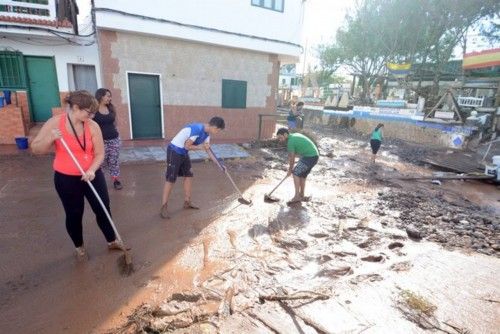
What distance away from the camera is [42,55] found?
362 inches

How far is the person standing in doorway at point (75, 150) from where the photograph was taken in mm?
2580

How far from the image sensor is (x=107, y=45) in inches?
308

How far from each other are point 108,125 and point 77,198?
210 centimetres

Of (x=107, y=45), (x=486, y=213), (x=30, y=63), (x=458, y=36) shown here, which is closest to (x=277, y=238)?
(x=486, y=213)

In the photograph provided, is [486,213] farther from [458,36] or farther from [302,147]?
[458,36]

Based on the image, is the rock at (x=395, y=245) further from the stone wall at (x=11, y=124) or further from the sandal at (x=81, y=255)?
the stone wall at (x=11, y=124)

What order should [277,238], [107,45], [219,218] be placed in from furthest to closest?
[107,45] → [219,218] → [277,238]

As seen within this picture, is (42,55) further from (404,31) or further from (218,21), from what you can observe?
(404,31)

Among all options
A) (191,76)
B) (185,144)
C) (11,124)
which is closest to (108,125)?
(185,144)

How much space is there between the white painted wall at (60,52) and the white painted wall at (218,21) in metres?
2.62

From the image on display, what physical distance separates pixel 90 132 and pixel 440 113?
15.0 meters

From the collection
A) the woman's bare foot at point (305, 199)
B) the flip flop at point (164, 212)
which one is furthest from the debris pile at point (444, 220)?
the flip flop at point (164, 212)

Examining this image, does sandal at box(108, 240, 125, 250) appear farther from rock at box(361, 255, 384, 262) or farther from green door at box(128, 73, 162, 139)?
green door at box(128, 73, 162, 139)

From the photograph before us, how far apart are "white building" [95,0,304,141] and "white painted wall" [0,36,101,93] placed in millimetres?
2266
